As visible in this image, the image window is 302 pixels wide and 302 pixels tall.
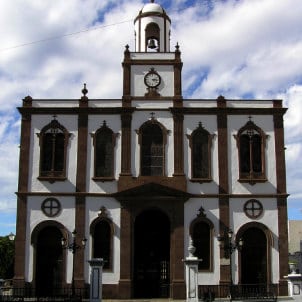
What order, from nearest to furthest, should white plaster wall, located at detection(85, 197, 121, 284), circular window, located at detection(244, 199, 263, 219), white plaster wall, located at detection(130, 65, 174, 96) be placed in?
white plaster wall, located at detection(85, 197, 121, 284) < circular window, located at detection(244, 199, 263, 219) < white plaster wall, located at detection(130, 65, 174, 96)

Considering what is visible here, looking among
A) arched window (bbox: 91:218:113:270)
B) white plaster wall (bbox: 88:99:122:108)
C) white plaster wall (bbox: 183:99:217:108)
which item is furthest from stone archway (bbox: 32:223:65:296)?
white plaster wall (bbox: 183:99:217:108)

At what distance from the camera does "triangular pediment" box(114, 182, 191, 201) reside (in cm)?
3728

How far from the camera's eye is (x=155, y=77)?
40.2m

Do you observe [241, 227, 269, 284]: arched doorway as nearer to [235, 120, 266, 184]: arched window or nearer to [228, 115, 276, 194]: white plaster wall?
[228, 115, 276, 194]: white plaster wall

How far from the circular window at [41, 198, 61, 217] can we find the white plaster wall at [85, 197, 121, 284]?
201 centimetres

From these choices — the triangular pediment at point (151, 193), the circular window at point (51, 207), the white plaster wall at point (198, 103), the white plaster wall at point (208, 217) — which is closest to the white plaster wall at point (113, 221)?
the triangular pediment at point (151, 193)

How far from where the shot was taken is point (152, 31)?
140 feet

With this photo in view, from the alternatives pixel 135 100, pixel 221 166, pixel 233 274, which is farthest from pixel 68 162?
pixel 233 274

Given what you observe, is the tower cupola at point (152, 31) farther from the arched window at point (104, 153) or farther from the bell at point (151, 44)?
the arched window at point (104, 153)

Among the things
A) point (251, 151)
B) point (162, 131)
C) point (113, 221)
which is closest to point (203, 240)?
point (113, 221)

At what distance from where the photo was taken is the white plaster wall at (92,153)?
125ft

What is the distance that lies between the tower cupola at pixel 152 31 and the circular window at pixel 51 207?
42.7ft

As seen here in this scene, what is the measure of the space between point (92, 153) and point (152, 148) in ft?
13.5

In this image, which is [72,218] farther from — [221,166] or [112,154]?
[221,166]
